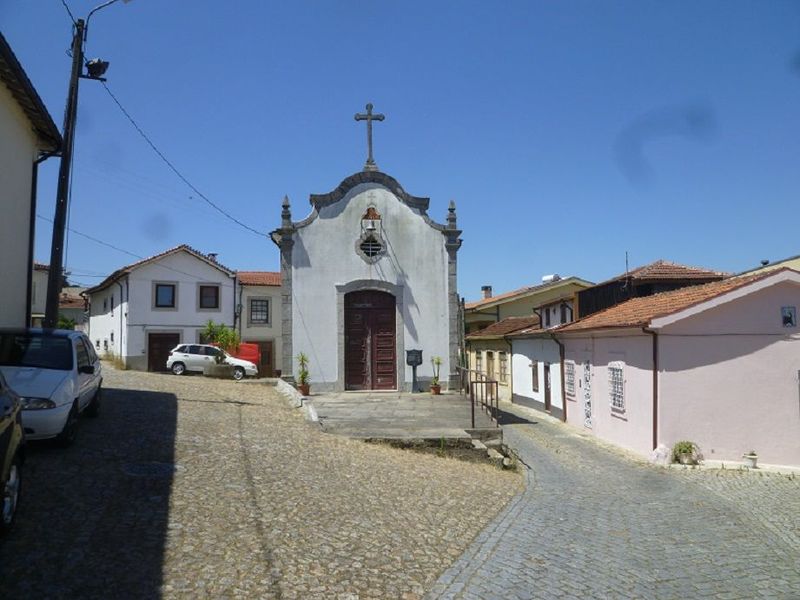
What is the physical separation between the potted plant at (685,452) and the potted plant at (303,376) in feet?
31.2

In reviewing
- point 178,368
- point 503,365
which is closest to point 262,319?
point 178,368

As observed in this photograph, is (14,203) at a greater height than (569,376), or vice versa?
(14,203)

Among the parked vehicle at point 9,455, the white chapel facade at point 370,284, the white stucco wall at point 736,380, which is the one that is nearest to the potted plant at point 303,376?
the white chapel facade at point 370,284

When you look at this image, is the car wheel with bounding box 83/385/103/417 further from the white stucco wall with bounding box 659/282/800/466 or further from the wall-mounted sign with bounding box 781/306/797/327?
the wall-mounted sign with bounding box 781/306/797/327

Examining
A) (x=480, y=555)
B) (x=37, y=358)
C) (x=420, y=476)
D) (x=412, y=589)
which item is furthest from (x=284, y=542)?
(x=37, y=358)

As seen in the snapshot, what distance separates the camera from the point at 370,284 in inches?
762

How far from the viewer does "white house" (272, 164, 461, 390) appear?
1922 centimetres

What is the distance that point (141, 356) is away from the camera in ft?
111

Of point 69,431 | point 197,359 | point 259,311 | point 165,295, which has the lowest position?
point 69,431

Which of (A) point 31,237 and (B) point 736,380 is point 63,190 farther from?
(B) point 736,380

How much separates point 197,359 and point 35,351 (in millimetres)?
21628

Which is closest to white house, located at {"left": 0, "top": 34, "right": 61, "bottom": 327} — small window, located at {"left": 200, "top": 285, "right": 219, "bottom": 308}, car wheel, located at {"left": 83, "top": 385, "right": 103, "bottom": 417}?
car wheel, located at {"left": 83, "top": 385, "right": 103, "bottom": 417}

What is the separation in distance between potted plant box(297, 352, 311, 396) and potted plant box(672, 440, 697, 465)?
9.52 meters

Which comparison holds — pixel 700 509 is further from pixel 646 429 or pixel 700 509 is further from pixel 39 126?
pixel 39 126
